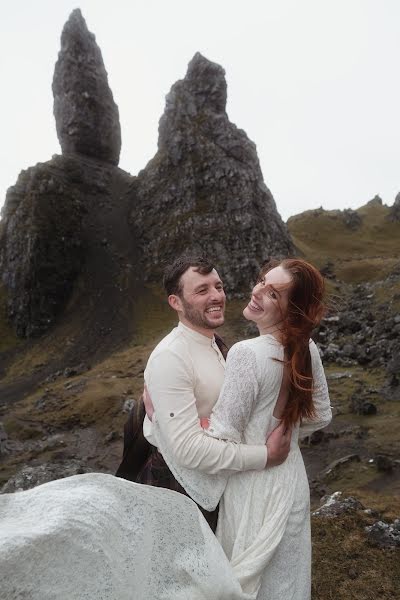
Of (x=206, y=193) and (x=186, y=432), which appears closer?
(x=186, y=432)

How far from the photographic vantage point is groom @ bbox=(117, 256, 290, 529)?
3629mm

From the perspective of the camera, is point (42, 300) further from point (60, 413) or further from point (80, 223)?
point (60, 413)

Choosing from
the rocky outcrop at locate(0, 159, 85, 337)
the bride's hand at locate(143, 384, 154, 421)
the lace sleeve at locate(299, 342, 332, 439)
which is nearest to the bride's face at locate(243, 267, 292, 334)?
the lace sleeve at locate(299, 342, 332, 439)

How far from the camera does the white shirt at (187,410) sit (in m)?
3.61

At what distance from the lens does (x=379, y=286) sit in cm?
4378

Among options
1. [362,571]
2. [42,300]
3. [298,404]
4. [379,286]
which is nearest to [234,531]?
[298,404]

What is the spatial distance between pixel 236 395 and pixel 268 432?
0.55 metres

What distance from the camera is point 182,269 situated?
178 inches

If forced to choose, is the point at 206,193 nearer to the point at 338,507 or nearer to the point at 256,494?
the point at 338,507

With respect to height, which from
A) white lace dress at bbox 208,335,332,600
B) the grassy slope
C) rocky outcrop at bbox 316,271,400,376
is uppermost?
the grassy slope

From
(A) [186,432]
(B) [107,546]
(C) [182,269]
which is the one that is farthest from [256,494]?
(C) [182,269]

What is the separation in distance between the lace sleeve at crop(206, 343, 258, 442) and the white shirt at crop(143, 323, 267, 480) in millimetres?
100

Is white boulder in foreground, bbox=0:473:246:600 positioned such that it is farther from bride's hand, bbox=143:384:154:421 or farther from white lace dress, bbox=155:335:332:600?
bride's hand, bbox=143:384:154:421

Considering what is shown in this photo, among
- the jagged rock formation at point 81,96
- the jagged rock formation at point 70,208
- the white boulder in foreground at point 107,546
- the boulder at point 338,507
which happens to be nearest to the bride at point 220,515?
the white boulder in foreground at point 107,546
